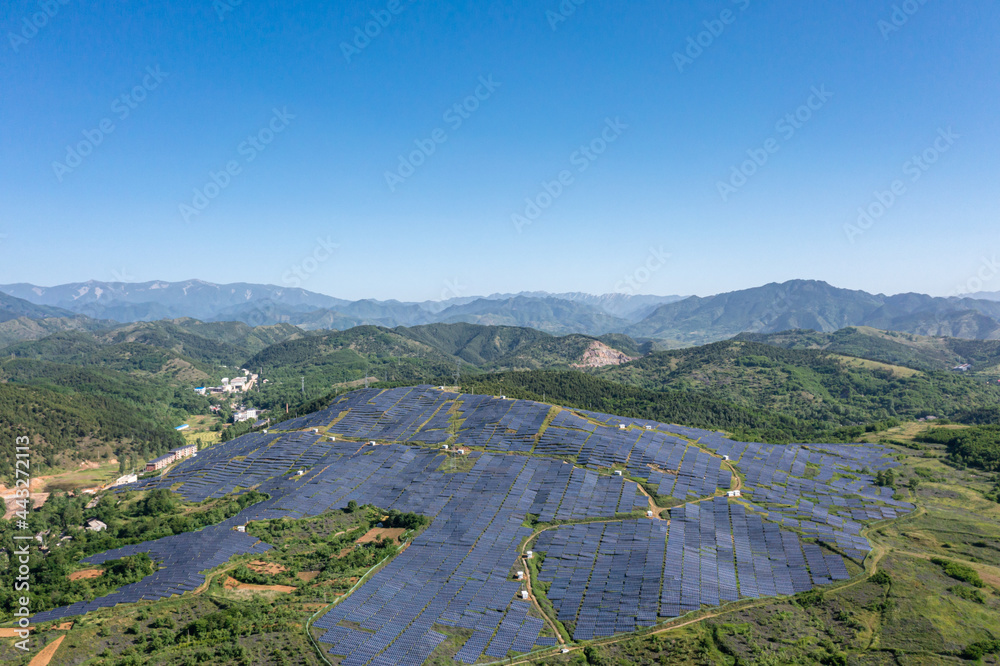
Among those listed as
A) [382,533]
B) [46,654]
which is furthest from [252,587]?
[382,533]

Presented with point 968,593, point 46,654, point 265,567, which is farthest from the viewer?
point 265,567

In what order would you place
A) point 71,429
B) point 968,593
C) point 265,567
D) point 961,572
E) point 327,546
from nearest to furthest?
1. point 968,593
2. point 961,572
3. point 265,567
4. point 327,546
5. point 71,429

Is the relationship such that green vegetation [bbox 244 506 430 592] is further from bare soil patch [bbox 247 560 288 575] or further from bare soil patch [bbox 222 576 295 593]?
bare soil patch [bbox 222 576 295 593]

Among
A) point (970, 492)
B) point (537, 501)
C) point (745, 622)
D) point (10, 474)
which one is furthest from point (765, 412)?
point (10, 474)

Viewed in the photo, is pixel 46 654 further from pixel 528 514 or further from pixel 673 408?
pixel 673 408

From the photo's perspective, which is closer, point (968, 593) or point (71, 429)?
point (968, 593)

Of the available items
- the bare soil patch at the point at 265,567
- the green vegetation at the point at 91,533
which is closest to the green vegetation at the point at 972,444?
the bare soil patch at the point at 265,567

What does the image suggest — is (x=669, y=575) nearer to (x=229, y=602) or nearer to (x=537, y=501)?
(x=537, y=501)

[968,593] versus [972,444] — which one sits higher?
[972,444]

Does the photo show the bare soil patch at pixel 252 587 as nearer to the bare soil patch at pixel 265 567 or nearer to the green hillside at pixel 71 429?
the bare soil patch at pixel 265 567
